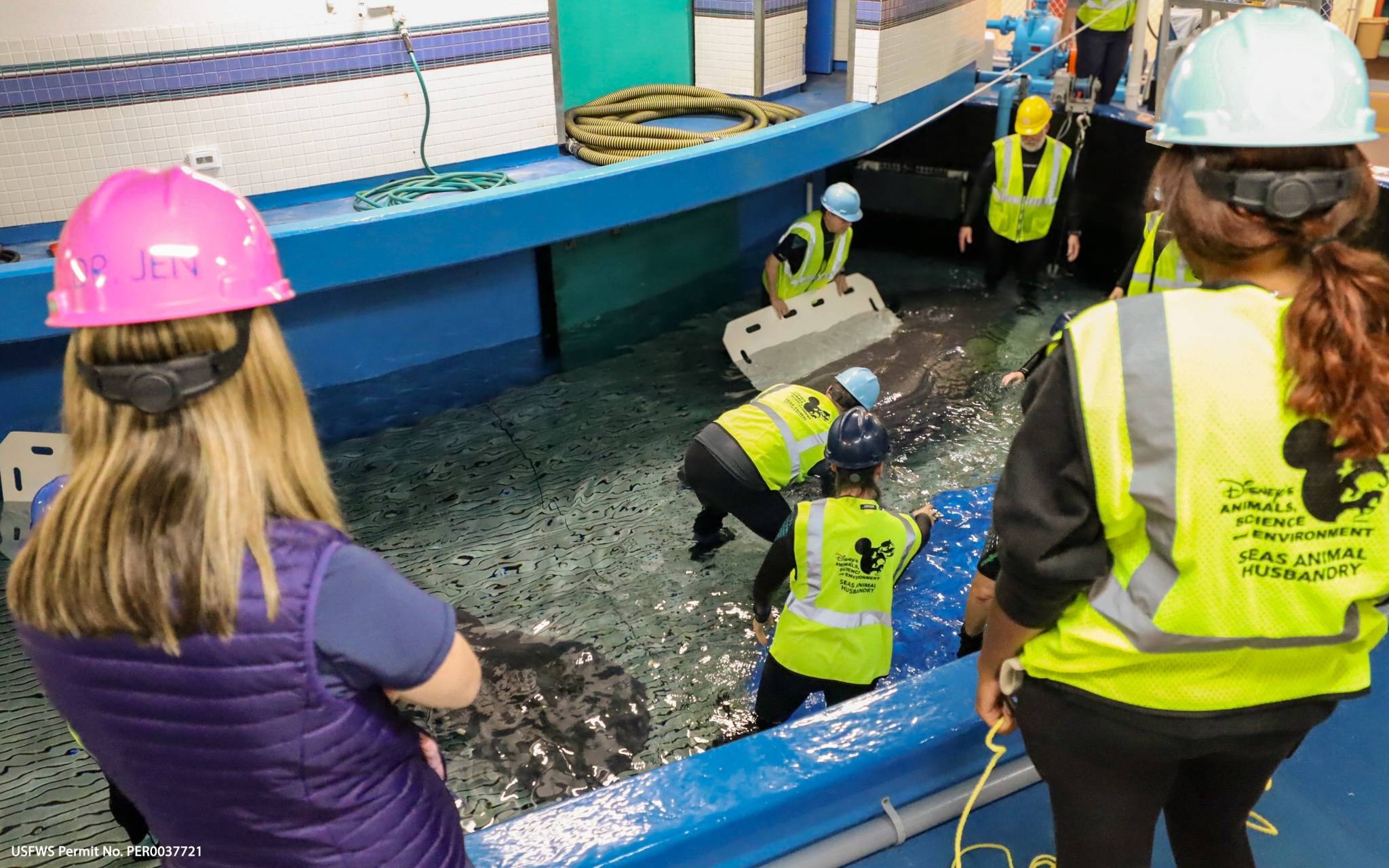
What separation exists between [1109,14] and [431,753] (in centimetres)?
720

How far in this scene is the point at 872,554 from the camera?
290cm

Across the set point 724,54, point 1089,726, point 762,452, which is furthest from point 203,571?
point 724,54

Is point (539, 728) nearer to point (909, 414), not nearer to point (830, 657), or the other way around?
point (830, 657)

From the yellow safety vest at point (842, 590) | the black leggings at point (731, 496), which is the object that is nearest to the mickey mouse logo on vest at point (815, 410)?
the black leggings at point (731, 496)

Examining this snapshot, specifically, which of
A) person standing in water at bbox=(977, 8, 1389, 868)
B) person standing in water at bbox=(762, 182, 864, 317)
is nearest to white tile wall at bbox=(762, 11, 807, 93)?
person standing in water at bbox=(762, 182, 864, 317)

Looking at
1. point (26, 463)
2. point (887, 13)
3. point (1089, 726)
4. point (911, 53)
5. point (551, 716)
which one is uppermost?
point (887, 13)

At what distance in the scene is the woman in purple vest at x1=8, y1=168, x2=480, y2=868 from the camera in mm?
1088

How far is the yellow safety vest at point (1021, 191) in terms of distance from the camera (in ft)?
20.5

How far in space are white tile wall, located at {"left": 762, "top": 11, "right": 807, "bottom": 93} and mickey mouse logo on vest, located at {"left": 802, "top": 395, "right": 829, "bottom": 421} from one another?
298 cm

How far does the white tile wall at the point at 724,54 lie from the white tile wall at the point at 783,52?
0.10 m

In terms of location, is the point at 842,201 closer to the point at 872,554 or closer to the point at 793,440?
the point at 793,440

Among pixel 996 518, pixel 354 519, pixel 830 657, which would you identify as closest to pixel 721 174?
pixel 354 519

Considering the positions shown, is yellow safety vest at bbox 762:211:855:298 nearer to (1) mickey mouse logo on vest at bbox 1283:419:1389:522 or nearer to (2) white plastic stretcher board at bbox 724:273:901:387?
(2) white plastic stretcher board at bbox 724:273:901:387

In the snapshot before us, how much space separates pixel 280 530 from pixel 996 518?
2.76ft
